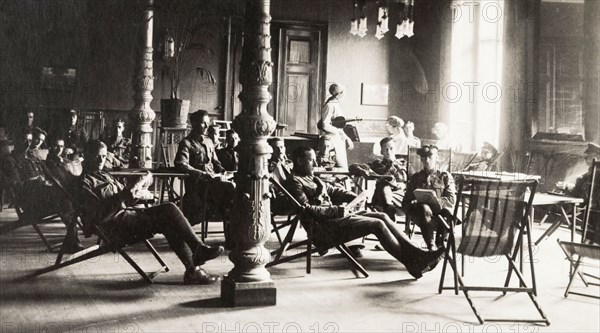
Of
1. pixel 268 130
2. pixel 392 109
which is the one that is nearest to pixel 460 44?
pixel 392 109

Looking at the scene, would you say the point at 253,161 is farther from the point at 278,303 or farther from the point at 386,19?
the point at 386,19

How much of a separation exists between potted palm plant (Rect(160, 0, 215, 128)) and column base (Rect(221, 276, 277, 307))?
5.97 metres

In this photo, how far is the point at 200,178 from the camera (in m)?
6.44

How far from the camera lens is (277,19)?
44.2 ft

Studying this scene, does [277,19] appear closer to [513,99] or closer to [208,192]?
[513,99]

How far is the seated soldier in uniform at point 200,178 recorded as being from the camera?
20.9 ft

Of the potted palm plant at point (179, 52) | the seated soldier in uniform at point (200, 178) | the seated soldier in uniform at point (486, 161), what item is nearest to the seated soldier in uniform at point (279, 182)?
the seated soldier in uniform at point (200, 178)

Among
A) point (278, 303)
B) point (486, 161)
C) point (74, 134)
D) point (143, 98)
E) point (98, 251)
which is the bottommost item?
point (278, 303)

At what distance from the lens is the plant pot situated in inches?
398

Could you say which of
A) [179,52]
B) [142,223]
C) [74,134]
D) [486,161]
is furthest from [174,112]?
[142,223]

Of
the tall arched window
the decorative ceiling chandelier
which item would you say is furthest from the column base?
the tall arched window

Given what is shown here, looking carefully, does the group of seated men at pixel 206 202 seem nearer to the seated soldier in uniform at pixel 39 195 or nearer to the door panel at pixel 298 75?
the seated soldier in uniform at pixel 39 195

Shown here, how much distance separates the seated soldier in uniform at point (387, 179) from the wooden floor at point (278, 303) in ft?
2.85

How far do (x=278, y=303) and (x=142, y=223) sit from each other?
128 cm
